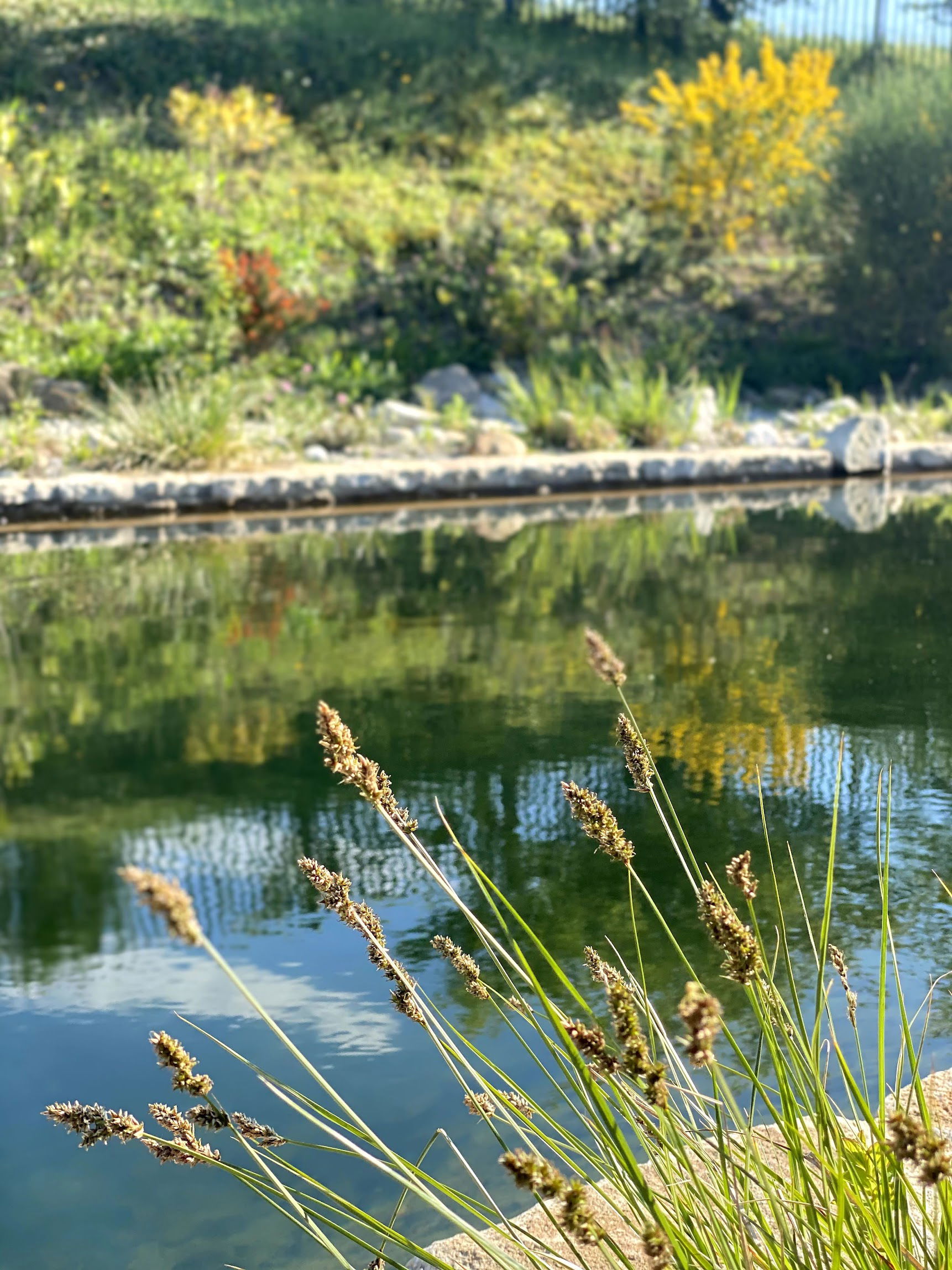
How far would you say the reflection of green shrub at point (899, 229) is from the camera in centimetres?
1683

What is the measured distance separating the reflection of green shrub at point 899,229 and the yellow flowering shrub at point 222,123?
Answer: 6.91 meters

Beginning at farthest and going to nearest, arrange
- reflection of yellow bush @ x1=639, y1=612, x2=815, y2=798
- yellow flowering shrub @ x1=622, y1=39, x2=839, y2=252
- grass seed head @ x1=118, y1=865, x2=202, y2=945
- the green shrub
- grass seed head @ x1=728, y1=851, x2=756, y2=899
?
yellow flowering shrub @ x1=622, y1=39, x2=839, y2=252 → the green shrub → reflection of yellow bush @ x1=639, y1=612, x2=815, y2=798 → grass seed head @ x1=728, y1=851, x2=756, y2=899 → grass seed head @ x1=118, y1=865, x2=202, y2=945

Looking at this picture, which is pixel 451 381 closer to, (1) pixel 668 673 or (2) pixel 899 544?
(2) pixel 899 544

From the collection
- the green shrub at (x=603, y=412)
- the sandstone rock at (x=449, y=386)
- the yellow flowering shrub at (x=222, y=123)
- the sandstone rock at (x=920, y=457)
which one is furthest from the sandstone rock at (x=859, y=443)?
the yellow flowering shrub at (x=222, y=123)

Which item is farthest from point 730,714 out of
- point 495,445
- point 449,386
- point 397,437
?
point 449,386

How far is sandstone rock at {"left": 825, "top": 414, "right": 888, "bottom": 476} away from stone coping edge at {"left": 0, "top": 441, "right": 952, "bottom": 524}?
12cm

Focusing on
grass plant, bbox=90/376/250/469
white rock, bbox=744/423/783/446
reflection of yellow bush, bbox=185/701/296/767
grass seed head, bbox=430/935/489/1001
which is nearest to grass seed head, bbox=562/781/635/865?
grass seed head, bbox=430/935/489/1001

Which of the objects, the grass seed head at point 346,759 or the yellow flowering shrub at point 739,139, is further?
the yellow flowering shrub at point 739,139

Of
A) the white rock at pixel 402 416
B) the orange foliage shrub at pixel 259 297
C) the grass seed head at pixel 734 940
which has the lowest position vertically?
the white rock at pixel 402 416

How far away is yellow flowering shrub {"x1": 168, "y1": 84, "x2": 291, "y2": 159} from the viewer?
1741cm

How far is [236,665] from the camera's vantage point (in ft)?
20.9

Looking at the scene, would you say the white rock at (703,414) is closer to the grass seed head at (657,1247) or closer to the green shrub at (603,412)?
the green shrub at (603,412)

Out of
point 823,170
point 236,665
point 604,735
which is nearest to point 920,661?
point 604,735

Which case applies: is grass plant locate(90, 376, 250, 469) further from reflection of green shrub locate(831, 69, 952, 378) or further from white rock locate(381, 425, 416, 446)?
reflection of green shrub locate(831, 69, 952, 378)
